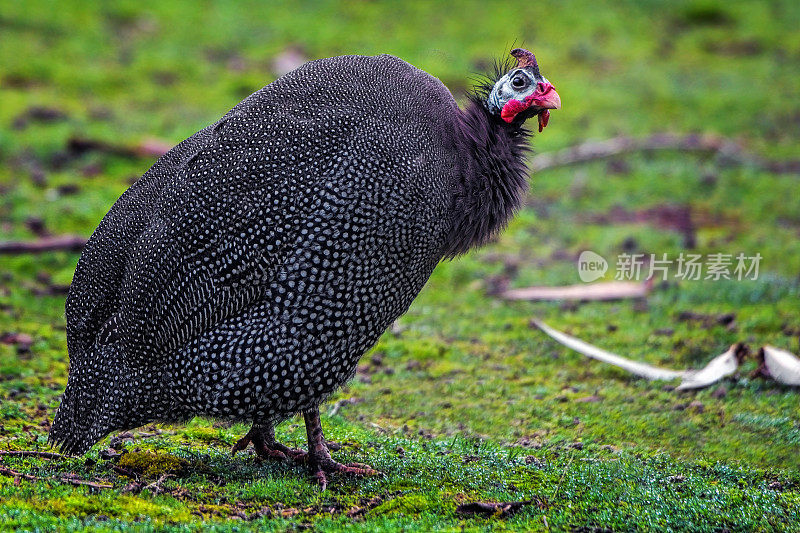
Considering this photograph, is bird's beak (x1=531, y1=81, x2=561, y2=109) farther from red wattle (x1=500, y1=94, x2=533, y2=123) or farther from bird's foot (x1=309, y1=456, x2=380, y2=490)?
bird's foot (x1=309, y1=456, x2=380, y2=490)

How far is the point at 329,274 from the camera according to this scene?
14.4ft

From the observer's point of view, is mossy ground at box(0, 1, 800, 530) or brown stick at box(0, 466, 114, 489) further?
mossy ground at box(0, 1, 800, 530)

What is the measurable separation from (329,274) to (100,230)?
1.42 meters

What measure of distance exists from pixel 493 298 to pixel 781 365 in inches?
103

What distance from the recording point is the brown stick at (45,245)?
7375 millimetres

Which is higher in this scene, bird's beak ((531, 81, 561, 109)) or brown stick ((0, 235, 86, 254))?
bird's beak ((531, 81, 561, 109))

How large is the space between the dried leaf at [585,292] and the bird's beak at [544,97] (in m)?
3.07

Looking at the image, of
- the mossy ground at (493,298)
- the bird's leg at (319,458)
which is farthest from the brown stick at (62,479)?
the bird's leg at (319,458)

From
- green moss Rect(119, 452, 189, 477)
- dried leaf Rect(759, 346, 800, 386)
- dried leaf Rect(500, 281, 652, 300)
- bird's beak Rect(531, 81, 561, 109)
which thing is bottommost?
green moss Rect(119, 452, 189, 477)

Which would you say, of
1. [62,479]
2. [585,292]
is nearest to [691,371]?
[585,292]

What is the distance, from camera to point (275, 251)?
4.42 m

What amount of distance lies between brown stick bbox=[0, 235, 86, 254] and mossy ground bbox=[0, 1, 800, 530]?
0.18 meters

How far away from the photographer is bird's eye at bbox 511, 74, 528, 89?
4953mm

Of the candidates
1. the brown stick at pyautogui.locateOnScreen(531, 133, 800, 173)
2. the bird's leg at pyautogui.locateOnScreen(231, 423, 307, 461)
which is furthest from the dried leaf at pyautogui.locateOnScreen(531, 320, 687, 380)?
the brown stick at pyautogui.locateOnScreen(531, 133, 800, 173)
